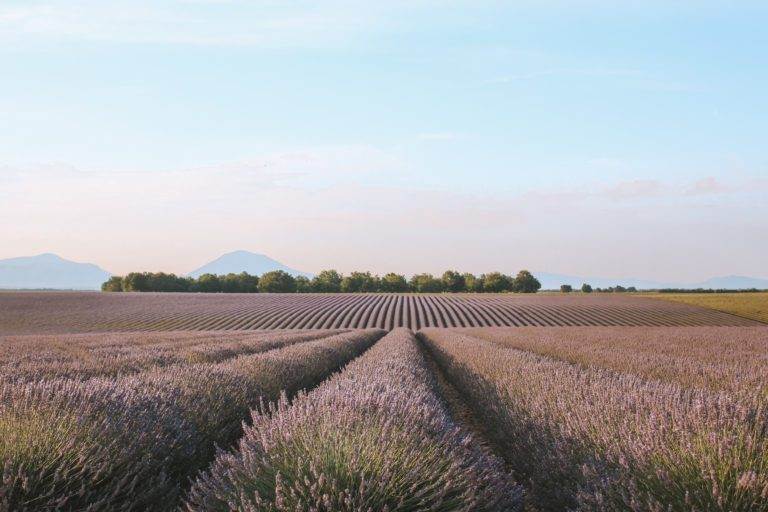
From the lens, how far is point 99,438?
3.55 m

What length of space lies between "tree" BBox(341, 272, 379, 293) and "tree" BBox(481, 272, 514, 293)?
19831mm

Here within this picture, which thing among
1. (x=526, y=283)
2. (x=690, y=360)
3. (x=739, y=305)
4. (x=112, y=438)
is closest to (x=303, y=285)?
(x=526, y=283)

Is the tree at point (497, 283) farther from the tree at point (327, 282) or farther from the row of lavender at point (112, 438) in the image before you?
the row of lavender at point (112, 438)

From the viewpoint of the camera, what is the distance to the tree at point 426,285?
103 m

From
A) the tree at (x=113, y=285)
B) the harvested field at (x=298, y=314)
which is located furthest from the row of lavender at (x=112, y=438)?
the tree at (x=113, y=285)

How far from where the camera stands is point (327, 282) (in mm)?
100562

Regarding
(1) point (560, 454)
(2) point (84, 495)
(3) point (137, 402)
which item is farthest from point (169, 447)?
(1) point (560, 454)

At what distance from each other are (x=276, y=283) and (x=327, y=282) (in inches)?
516

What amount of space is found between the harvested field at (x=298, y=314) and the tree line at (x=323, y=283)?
33735mm

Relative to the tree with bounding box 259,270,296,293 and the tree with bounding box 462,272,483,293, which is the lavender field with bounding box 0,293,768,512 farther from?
the tree with bounding box 462,272,483,293

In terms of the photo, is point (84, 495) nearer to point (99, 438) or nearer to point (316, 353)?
point (99, 438)

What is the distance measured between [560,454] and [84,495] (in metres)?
3.13

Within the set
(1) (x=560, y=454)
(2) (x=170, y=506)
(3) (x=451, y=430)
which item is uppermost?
(3) (x=451, y=430)

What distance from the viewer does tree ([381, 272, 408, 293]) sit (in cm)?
10199
